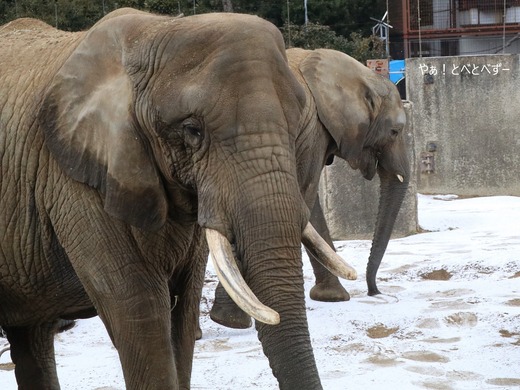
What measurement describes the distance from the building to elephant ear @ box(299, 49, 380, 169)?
1550 cm

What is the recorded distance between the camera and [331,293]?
8.64 metres

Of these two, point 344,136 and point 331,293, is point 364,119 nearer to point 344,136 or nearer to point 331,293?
point 344,136

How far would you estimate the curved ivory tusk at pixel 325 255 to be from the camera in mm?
3857

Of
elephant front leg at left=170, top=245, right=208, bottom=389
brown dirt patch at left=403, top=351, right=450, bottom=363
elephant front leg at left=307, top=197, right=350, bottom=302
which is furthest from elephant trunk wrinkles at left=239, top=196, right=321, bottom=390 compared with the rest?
elephant front leg at left=307, top=197, right=350, bottom=302

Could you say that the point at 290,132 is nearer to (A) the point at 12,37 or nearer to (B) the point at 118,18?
(B) the point at 118,18

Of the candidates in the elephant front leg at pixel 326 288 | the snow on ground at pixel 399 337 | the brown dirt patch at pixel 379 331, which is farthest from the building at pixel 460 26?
the brown dirt patch at pixel 379 331

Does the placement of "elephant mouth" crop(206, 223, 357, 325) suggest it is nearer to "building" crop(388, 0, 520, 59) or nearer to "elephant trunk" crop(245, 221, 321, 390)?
"elephant trunk" crop(245, 221, 321, 390)

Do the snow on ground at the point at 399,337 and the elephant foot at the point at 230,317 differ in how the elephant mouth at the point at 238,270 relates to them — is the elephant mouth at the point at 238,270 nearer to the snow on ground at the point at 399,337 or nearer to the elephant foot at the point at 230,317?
the snow on ground at the point at 399,337

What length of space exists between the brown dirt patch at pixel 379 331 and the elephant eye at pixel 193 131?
394 centimetres

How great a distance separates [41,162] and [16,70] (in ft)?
1.73

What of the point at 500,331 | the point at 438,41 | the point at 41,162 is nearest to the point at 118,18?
the point at 41,162

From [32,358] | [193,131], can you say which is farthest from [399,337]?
[193,131]

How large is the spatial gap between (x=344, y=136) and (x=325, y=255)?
429 cm

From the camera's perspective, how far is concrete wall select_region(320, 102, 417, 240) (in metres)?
11.7
